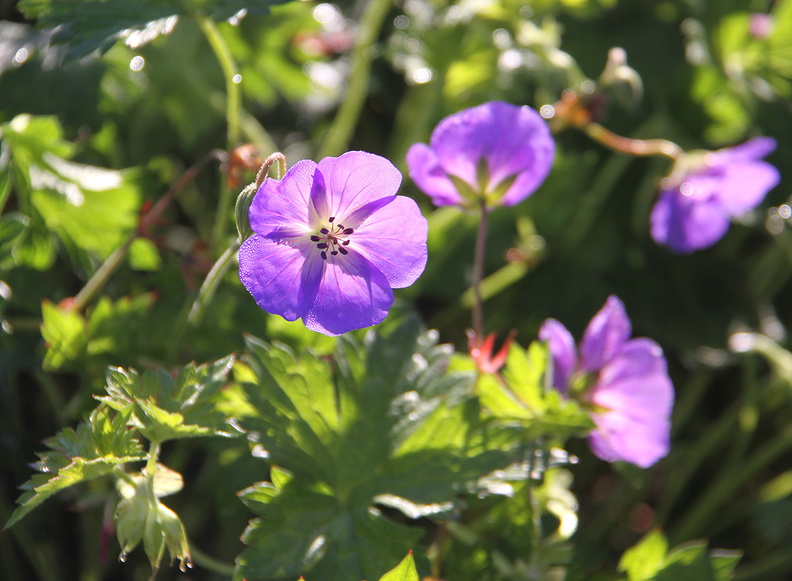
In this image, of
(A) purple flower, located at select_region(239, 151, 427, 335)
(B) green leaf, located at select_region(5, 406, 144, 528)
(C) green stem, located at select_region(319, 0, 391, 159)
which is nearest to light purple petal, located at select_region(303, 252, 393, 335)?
(A) purple flower, located at select_region(239, 151, 427, 335)

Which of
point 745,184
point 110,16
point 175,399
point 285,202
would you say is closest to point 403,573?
point 175,399

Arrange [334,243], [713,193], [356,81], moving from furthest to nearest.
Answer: [356,81] < [713,193] < [334,243]

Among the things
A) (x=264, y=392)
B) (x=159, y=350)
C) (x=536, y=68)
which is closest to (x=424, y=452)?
(x=264, y=392)

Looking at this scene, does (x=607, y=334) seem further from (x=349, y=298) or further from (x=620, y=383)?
(x=349, y=298)

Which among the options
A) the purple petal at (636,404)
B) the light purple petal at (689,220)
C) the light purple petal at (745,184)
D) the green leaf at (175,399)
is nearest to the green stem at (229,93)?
the green leaf at (175,399)

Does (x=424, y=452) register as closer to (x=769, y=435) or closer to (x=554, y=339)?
(x=554, y=339)

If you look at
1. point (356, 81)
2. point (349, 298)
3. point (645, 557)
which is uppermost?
point (349, 298)

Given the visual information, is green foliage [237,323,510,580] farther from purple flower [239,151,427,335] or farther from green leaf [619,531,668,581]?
green leaf [619,531,668,581]
